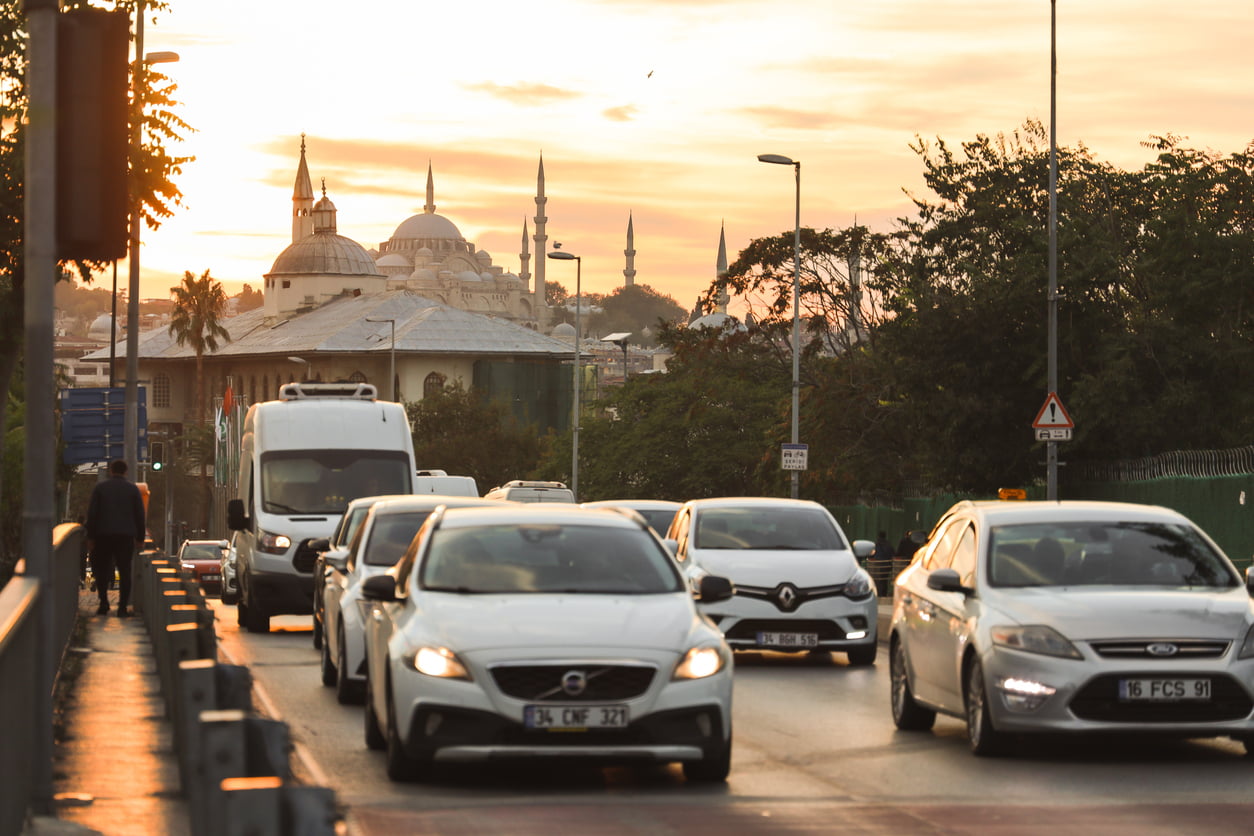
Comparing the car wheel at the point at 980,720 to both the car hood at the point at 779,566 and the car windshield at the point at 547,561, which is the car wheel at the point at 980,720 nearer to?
the car windshield at the point at 547,561

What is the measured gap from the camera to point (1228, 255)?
116 feet

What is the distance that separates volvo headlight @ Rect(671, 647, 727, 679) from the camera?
32.8 feet

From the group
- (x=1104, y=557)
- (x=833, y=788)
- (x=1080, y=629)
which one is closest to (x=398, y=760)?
(x=833, y=788)

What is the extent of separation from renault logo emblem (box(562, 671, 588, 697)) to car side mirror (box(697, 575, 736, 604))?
1.73 meters

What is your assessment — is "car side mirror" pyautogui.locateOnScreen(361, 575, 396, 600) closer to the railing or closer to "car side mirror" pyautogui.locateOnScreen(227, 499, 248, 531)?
the railing

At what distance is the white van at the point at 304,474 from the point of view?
78.2 feet

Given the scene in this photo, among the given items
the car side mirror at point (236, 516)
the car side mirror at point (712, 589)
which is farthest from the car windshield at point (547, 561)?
the car side mirror at point (236, 516)

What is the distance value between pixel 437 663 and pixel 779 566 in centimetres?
908

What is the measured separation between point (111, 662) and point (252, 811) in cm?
1308

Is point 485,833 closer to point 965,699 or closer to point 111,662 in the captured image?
point 965,699

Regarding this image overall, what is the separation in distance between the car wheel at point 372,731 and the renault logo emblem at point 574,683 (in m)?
1.94

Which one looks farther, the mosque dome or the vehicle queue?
the mosque dome

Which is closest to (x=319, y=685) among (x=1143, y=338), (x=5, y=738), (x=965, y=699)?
(x=965, y=699)

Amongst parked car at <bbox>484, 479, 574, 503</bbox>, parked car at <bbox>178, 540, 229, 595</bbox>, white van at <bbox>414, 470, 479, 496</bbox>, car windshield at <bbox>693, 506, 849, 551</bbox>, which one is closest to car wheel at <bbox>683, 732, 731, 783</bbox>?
car windshield at <bbox>693, 506, 849, 551</bbox>
